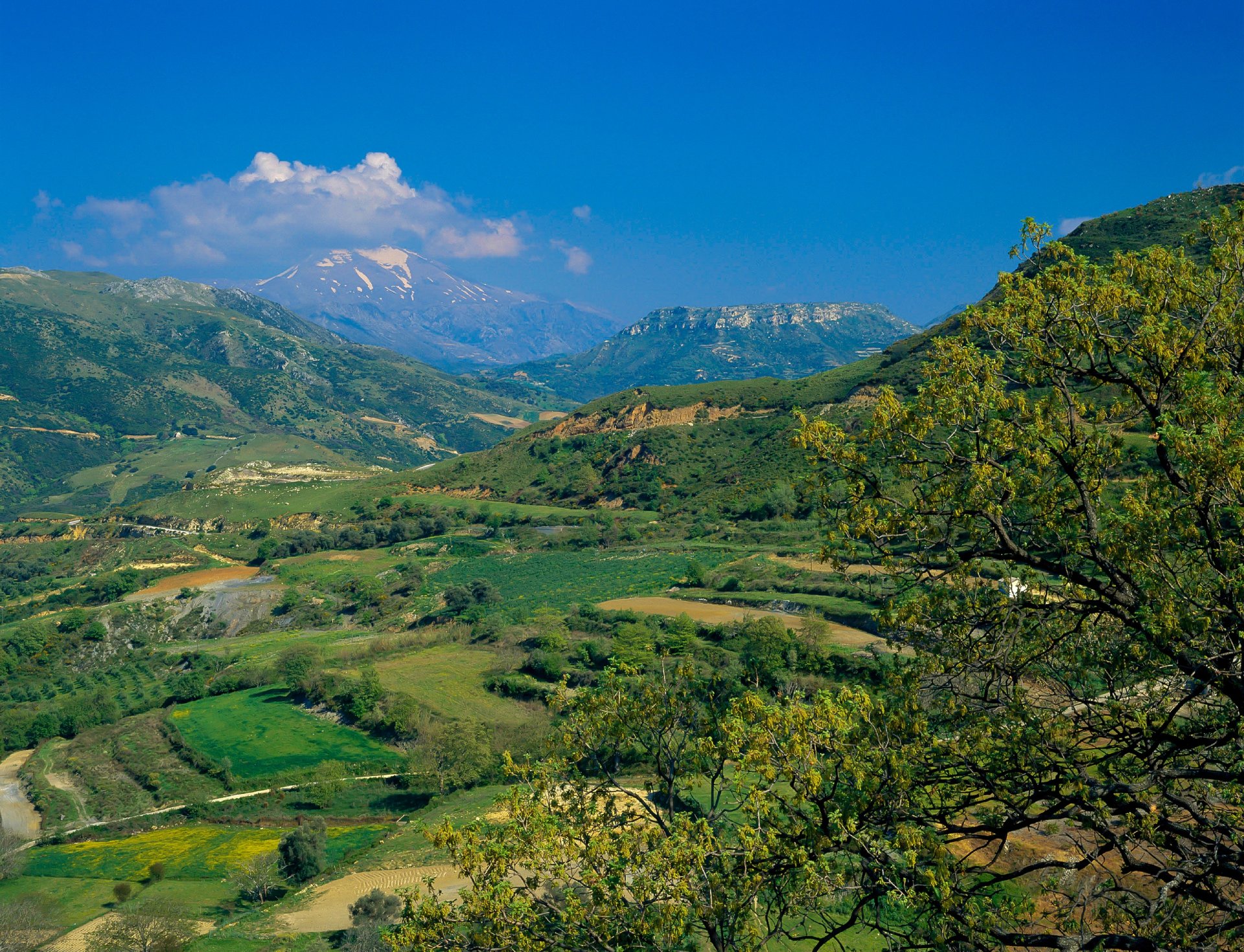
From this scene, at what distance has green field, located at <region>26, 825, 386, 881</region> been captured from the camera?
37406 mm

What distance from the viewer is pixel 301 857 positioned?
35562mm

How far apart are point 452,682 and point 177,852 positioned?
64.9 ft

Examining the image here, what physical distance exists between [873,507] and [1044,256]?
4.45 metres

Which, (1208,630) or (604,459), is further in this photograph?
(604,459)

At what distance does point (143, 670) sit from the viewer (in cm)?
7175

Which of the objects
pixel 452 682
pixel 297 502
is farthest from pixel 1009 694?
pixel 297 502

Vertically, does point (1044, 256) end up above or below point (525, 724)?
above

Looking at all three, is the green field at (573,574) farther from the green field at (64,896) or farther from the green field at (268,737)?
the green field at (64,896)

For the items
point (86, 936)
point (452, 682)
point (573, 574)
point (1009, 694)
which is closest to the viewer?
point (1009, 694)

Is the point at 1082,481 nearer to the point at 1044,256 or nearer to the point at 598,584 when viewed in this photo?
the point at 1044,256

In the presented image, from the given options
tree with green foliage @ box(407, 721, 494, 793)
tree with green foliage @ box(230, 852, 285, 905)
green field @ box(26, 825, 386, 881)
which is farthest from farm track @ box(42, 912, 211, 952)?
tree with green foliage @ box(407, 721, 494, 793)

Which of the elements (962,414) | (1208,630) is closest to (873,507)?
(962,414)

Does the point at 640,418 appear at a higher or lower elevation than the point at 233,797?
higher

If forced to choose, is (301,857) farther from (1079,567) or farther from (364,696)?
(1079,567)
